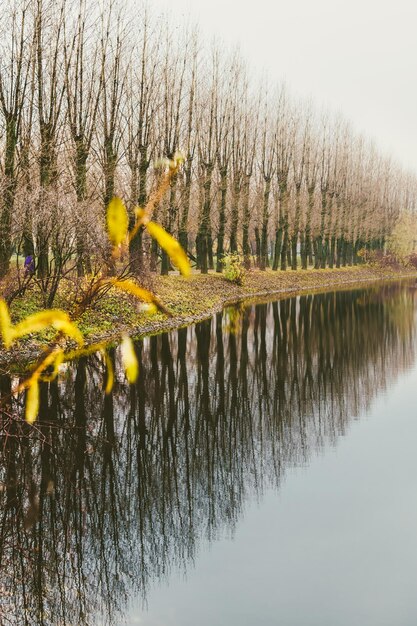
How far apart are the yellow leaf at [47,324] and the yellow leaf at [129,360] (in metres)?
1.27

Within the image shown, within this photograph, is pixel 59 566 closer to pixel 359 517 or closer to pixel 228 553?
pixel 228 553

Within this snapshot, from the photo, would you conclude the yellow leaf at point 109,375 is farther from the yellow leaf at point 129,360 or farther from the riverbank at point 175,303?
the riverbank at point 175,303

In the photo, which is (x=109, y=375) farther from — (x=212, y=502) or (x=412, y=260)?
(x=412, y=260)

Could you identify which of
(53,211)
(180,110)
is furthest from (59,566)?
(180,110)

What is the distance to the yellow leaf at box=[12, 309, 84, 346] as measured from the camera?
54.0ft

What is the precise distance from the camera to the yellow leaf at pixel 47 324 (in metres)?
16.5

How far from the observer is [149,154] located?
32.2 metres

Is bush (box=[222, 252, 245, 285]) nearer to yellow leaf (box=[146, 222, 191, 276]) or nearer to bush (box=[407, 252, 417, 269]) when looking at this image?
yellow leaf (box=[146, 222, 191, 276])

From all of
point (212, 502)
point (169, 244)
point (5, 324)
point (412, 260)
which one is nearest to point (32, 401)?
point (5, 324)

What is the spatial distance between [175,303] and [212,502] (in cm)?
1920

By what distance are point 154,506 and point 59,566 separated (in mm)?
1549

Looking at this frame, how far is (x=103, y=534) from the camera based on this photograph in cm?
651

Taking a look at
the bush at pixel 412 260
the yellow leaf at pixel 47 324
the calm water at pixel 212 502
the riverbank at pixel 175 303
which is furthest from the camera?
the bush at pixel 412 260

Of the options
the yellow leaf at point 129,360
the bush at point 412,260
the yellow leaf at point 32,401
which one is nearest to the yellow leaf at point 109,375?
the yellow leaf at point 129,360
